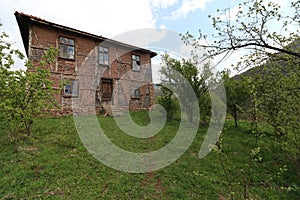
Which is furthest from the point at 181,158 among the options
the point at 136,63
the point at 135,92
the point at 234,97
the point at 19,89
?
the point at 136,63

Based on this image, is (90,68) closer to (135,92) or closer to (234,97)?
(135,92)

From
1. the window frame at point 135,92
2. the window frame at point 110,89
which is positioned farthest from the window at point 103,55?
the window frame at point 135,92

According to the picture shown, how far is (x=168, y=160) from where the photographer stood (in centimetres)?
539

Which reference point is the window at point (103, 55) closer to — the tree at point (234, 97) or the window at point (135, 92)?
the window at point (135, 92)

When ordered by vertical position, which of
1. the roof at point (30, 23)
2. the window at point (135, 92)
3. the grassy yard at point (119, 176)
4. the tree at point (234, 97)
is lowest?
the grassy yard at point (119, 176)

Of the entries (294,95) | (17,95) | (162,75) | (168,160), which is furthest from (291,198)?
(162,75)

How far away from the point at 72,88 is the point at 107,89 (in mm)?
2707

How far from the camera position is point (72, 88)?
11625 millimetres

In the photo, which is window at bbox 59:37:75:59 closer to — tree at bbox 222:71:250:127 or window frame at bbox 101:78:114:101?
window frame at bbox 101:78:114:101

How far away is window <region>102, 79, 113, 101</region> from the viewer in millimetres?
13383

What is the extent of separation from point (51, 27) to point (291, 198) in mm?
14117

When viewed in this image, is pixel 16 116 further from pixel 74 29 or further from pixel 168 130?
pixel 74 29

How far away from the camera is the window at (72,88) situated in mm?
11383

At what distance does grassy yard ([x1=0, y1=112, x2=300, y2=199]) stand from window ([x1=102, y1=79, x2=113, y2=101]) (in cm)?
720
